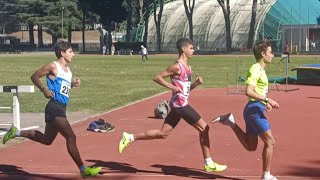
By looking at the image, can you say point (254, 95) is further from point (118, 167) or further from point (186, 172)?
point (118, 167)

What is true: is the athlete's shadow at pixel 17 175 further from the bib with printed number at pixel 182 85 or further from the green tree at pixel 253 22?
the green tree at pixel 253 22

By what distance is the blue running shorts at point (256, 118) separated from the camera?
7.81m

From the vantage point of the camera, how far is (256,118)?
25.7ft

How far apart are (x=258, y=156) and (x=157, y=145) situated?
2.09m

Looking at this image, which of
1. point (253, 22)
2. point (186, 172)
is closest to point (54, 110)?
point (186, 172)

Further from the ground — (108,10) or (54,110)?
(108,10)

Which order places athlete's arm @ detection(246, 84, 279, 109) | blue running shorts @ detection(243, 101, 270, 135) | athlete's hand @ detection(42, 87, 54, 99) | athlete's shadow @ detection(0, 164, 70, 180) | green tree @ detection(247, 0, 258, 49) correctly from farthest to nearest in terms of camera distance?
1. green tree @ detection(247, 0, 258, 49)
2. athlete's shadow @ detection(0, 164, 70, 180)
3. athlete's hand @ detection(42, 87, 54, 99)
4. blue running shorts @ detection(243, 101, 270, 135)
5. athlete's arm @ detection(246, 84, 279, 109)

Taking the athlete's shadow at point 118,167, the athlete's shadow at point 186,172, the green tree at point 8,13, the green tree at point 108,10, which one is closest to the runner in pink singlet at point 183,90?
the athlete's shadow at point 186,172

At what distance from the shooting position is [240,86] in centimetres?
2672

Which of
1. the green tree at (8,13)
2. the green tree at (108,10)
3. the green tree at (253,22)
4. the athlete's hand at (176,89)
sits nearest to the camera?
the athlete's hand at (176,89)

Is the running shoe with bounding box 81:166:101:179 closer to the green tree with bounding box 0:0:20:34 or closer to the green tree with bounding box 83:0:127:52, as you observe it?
the green tree with bounding box 83:0:127:52

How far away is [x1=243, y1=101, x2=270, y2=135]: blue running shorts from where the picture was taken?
781 centimetres

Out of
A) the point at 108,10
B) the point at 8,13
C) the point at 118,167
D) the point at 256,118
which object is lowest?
the point at 118,167

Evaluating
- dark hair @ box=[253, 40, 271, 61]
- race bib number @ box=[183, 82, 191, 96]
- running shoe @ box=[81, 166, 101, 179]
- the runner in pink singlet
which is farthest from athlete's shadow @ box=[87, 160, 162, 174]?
dark hair @ box=[253, 40, 271, 61]
